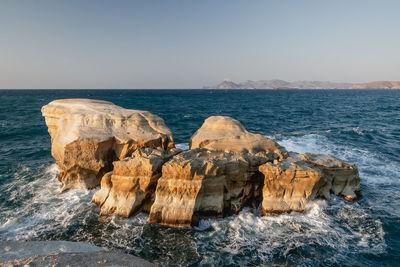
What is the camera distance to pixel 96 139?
1479 cm

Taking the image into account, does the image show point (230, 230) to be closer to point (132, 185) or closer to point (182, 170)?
point (182, 170)

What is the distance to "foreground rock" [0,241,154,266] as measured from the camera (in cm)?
697

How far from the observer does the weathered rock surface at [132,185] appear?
12711 millimetres

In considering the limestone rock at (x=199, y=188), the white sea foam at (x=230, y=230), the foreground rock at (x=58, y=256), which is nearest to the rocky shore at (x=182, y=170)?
the limestone rock at (x=199, y=188)

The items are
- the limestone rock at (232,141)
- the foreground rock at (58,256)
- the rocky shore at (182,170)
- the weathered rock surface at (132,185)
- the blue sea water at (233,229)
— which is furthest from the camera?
the limestone rock at (232,141)

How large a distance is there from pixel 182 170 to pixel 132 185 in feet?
9.56

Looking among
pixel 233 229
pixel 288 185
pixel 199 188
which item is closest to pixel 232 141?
pixel 288 185

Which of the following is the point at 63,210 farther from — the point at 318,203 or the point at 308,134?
the point at 308,134

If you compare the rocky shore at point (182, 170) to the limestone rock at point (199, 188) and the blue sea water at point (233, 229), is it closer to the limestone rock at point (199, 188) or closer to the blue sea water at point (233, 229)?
the limestone rock at point (199, 188)

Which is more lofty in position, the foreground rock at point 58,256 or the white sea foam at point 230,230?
the foreground rock at point 58,256

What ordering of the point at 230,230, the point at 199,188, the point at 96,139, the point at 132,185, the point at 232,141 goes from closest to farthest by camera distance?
the point at 230,230
the point at 199,188
the point at 132,185
the point at 96,139
the point at 232,141

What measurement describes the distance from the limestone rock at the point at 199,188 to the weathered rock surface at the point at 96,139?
3.93 m

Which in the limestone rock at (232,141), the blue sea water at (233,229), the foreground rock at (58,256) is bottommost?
the blue sea water at (233,229)

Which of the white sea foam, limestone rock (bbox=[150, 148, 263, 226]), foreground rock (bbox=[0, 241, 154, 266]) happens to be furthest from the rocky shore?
foreground rock (bbox=[0, 241, 154, 266])
